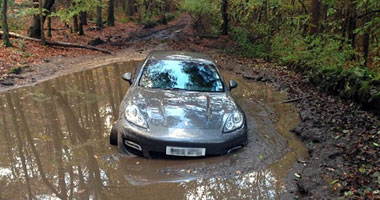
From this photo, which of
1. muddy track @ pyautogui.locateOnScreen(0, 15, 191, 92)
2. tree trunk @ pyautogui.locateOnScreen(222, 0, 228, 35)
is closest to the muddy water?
muddy track @ pyautogui.locateOnScreen(0, 15, 191, 92)

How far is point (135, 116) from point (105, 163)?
0.80m

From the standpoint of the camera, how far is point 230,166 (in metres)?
4.45

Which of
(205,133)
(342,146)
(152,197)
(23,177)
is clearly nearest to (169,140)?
(205,133)

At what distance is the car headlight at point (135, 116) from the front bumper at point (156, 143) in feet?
0.32

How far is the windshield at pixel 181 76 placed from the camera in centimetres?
559

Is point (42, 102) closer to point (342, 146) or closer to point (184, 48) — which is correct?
point (342, 146)

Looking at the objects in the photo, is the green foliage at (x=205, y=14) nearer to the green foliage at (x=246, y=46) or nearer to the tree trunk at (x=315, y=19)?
the green foliage at (x=246, y=46)

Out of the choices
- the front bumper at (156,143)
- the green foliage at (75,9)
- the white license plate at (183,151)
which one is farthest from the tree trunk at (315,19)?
the green foliage at (75,9)

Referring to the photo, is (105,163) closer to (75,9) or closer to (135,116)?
(135,116)

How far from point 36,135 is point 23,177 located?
155 centimetres

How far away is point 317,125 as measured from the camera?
6.04 metres

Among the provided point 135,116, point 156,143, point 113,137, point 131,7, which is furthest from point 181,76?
point 131,7

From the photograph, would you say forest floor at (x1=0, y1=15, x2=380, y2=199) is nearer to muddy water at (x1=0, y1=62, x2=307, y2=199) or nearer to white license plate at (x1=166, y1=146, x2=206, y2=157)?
muddy water at (x1=0, y1=62, x2=307, y2=199)

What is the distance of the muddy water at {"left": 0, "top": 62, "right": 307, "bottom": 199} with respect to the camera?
3836mm
